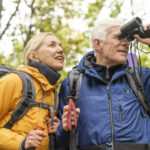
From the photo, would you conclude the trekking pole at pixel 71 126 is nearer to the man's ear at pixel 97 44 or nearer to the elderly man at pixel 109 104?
the elderly man at pixel 109 104

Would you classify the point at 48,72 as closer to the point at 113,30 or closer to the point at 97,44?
the point at 97,44

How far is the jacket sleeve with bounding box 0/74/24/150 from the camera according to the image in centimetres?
297

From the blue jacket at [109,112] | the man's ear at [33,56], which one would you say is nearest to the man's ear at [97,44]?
the blue jacket at [109,112]

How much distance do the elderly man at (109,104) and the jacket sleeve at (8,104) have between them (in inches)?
23.9

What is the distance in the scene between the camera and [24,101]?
316 cm

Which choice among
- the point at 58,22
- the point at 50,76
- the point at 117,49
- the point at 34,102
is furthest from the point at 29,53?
the point at 58,22

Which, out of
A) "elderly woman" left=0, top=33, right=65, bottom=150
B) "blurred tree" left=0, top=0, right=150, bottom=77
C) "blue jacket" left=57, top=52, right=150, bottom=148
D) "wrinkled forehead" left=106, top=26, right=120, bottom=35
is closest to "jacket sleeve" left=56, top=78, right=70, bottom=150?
"blue jacket" left=57, top=52, right=150, bottom=148

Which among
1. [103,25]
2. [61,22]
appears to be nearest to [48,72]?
[103,25]

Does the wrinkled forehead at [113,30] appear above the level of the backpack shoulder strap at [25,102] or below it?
above

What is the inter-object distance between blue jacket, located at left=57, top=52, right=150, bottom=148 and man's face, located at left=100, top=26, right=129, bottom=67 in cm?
19

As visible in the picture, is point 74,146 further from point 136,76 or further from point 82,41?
point 82,41

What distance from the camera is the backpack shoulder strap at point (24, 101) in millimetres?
3109

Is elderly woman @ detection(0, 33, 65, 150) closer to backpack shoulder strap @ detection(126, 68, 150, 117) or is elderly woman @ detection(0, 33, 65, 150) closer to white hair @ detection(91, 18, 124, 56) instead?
white hair @ detection(91, 18, 124, 56)

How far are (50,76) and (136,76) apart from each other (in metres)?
1.20
